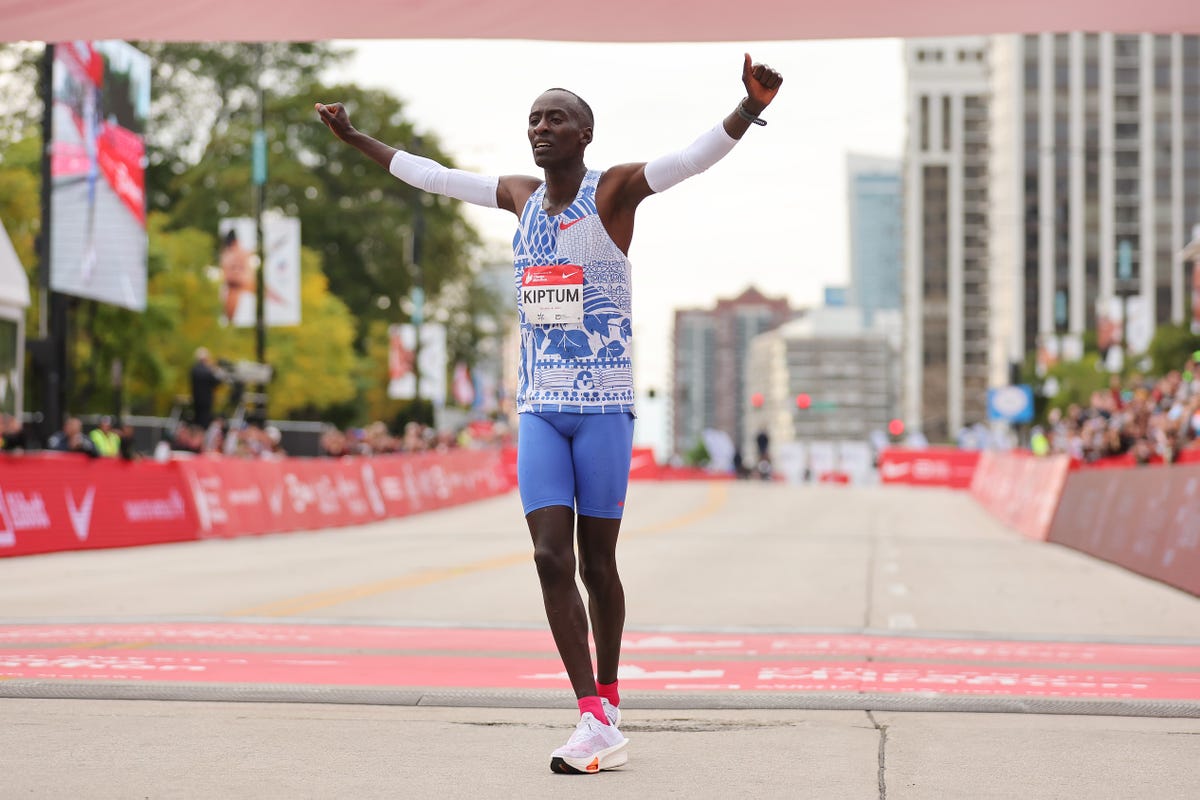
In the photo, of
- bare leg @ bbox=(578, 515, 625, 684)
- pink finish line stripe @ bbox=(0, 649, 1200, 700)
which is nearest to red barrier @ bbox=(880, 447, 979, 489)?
pink finish line stripe @ bbox=(0, 649, 1200, 700)

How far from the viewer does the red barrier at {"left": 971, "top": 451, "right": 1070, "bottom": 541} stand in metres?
26.7

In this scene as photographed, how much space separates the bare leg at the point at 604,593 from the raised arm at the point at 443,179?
46.7 inches

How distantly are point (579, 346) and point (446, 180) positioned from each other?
96cm

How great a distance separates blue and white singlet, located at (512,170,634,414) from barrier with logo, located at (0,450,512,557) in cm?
1453

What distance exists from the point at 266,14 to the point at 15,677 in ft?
13.2

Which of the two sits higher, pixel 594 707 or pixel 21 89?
pixel 21 89

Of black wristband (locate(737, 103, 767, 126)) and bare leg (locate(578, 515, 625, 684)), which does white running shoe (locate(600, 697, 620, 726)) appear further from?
black wristband (locate(737, 103, 767, 126))

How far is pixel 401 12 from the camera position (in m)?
9.65

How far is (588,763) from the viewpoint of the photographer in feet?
17.8

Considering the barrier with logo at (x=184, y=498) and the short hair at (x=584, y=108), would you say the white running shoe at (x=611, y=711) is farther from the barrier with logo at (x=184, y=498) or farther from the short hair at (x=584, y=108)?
the barrier with logo at (x=184, y=498)

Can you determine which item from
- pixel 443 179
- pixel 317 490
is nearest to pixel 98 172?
pixel 317 490

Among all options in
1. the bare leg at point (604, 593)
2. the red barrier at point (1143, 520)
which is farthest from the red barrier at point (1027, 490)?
the bare leg at point (604, 593)

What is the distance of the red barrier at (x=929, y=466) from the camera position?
6731 centimetres

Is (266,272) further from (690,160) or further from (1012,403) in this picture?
(690,160)
